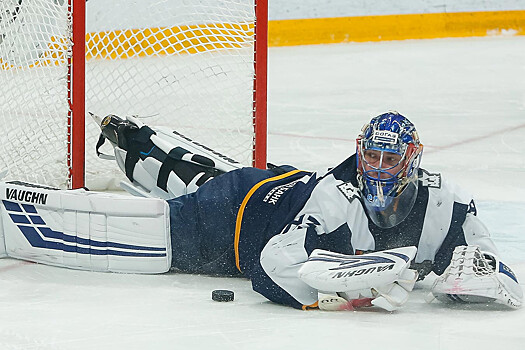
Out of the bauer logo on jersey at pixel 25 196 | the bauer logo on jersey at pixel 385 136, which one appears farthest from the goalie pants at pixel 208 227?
the bauer logo on jersey at pixel 385 136

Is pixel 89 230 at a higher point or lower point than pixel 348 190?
lower

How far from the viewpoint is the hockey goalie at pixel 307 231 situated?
239cm

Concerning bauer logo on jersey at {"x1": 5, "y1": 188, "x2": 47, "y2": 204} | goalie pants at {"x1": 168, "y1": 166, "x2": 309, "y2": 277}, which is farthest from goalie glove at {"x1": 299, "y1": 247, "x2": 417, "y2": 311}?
bauer logo on jersey at {"x1": 5, "y1": 188, "x2": 47, "y2": 204}

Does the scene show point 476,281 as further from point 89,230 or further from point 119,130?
point 119,130

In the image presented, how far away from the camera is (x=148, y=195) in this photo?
3264 mm

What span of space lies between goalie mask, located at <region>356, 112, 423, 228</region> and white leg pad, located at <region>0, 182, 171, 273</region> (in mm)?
633

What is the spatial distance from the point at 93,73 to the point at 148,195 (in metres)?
0.86

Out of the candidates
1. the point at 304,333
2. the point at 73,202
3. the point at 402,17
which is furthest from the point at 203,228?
the point at 402,17

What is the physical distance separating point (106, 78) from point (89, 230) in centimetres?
116

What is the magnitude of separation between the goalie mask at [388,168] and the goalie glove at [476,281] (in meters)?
0.17

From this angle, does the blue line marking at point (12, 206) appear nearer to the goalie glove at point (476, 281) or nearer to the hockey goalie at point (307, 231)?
the hockey goalie at point (307, 231)

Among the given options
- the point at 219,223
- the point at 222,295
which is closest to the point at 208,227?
the point at 219,223

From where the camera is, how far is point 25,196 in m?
2.96

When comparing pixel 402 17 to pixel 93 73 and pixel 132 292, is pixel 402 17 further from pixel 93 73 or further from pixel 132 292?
pixel 132 292
